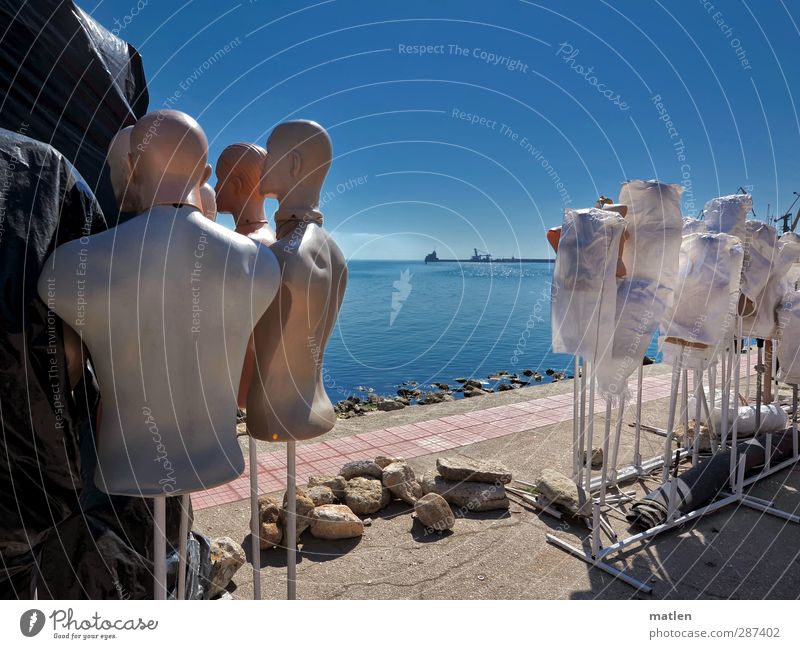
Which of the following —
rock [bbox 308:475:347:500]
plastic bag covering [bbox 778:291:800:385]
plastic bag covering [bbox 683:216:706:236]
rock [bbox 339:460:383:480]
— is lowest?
rock [bbox 308:475:347:500]

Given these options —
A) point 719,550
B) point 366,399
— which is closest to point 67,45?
point 719,550

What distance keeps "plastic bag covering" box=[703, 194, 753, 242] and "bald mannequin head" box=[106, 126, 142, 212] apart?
425 centimetres

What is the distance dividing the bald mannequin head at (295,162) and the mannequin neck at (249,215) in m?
0.18

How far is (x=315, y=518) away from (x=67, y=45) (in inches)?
121

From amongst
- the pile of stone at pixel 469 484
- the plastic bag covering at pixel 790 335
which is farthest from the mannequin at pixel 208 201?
the plastic bag covering at pixel 790 335

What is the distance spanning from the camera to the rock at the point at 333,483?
4457mm

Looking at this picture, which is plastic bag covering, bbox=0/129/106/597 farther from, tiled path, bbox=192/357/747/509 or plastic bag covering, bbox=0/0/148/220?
tiled path, bbox=192/357/747/509

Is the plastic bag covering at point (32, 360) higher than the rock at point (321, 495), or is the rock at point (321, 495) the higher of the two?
the plastic bag covering at point (32, 360)

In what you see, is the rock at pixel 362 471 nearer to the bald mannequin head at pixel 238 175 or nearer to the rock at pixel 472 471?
the rock at pixel 472 471

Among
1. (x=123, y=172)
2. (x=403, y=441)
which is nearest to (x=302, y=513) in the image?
(x=403, y=441)

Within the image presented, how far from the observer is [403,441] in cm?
593

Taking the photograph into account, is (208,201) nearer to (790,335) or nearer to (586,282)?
(586,282)

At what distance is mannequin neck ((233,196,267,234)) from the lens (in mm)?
2264

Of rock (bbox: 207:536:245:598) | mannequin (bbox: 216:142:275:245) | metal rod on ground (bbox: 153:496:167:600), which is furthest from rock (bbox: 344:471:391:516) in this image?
mannequin (bbox: 216:142:275:245)
